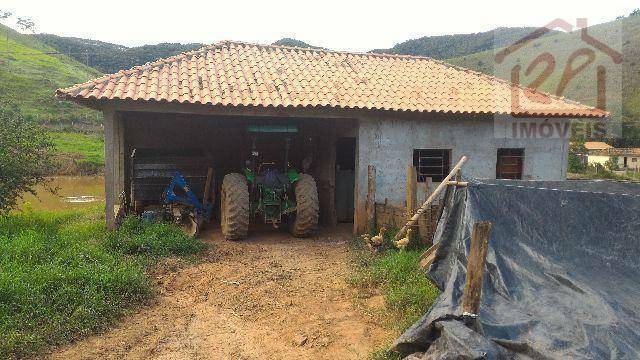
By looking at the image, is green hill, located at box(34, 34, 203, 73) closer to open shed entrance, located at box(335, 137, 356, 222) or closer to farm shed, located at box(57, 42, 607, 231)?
farm shed, located at box(57, 42, 607, 231)

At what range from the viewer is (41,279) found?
4934mm

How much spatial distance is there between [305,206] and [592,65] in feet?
175

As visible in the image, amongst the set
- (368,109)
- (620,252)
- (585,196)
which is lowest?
(620,252)

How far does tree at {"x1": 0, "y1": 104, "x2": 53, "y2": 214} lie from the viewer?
855 cm

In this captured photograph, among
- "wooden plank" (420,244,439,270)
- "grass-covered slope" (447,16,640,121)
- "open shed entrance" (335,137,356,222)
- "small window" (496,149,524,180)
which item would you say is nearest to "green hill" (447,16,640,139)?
"grass-covered slope" (447,16,640,121)

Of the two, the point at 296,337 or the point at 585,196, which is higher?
the point at 585,196

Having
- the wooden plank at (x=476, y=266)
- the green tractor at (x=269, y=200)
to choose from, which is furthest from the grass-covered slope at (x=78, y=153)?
the wooden plank at (x=476, y=266)

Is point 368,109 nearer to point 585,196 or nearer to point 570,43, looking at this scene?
point 585,196

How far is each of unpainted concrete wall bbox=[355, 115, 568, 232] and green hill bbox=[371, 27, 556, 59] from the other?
5523 centimetres

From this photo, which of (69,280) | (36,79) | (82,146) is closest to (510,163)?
(69,280)

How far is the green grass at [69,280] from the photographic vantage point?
165 inches

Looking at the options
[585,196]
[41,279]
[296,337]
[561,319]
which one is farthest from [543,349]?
[41,279]

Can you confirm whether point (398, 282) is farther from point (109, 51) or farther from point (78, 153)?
point (109, 51)

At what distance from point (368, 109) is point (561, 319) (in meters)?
5.81
